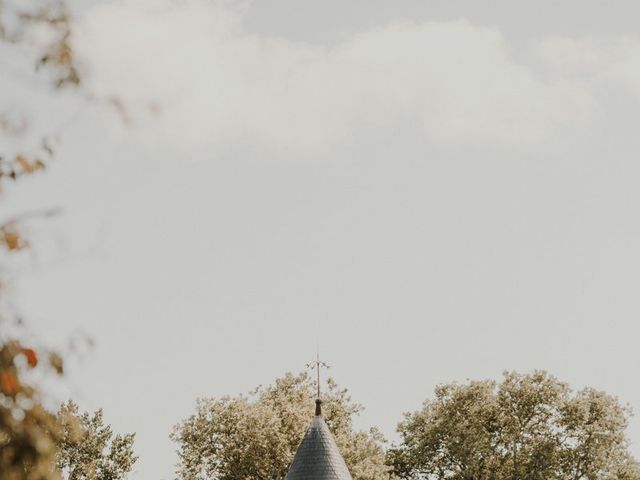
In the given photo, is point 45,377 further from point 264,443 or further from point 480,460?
point 480,460

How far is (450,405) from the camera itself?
53281 mm

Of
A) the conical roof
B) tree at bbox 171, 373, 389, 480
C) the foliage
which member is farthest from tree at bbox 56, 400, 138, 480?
the foliage

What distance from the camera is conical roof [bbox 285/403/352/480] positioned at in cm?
3092

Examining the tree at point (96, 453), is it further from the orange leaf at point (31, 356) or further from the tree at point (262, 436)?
the orange leaf at point (31, 356)

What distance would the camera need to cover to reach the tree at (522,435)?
4916 cm

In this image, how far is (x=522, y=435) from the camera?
50844 millimetres

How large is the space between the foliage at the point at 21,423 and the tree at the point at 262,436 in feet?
128

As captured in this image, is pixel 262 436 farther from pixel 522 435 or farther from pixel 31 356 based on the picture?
pixel 31 356

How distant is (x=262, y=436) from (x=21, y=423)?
131 ft

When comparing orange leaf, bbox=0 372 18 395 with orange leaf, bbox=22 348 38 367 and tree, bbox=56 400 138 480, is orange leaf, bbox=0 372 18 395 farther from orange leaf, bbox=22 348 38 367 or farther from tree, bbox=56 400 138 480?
tree, bbox=56 400 138 480

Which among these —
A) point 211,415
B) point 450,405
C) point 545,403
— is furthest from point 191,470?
point 545,403

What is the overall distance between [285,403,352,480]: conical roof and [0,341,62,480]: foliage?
2701 centimetres

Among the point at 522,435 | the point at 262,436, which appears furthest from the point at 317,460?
the point at 522,435

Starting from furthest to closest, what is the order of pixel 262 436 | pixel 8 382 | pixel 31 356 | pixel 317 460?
pixel 262 436 → pixel 317 460 → pixel 31 356 → pixel 8 382
